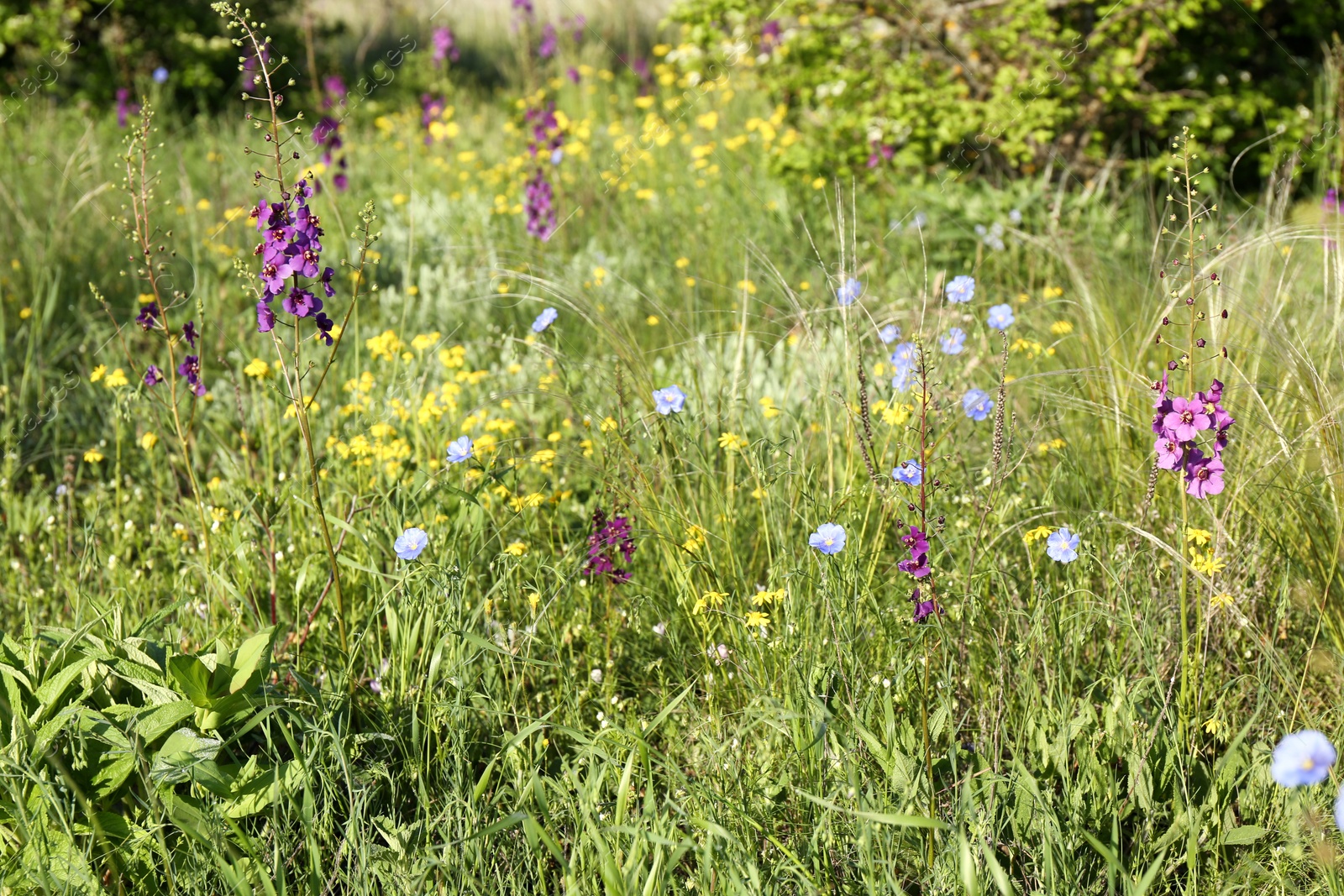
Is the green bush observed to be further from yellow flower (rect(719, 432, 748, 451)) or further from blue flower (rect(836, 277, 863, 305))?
yellow flower (rect(719, 432, 748, 451))

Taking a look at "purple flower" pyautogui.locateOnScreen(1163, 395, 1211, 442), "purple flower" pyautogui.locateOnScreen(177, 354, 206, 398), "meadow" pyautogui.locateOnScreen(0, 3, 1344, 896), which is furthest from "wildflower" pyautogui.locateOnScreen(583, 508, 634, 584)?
"purple flower" pyautogui.locateOnScreen(1163, 395, 1211, 442)

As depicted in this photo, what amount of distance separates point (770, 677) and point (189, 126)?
19.3 ft

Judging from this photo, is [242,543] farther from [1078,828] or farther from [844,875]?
[1078,828]

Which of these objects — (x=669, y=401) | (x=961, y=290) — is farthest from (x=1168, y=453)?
(x=961, y=290)

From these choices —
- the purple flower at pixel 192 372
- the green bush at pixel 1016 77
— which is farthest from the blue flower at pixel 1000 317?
the purple flower at pixel 192 372

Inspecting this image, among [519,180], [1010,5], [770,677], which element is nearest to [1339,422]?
[770,677]

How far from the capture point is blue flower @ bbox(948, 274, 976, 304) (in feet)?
8.98

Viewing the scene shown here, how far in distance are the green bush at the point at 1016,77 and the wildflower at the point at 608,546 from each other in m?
2.53

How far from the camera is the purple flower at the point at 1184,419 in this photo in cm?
162

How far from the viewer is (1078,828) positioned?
1685mm

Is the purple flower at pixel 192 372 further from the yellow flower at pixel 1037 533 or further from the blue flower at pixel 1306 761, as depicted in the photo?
the blue flower at pixel 1306 761

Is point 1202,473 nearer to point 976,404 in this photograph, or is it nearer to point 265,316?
point 976,404

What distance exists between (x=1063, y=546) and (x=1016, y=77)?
2751 mm

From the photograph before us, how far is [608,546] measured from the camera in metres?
2.19
